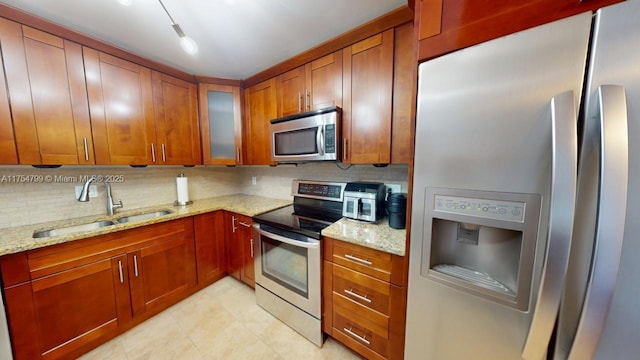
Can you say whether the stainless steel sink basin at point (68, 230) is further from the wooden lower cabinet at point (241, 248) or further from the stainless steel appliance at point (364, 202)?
the stainless steel appliance at point (364, 202)

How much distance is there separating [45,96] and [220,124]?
115cm

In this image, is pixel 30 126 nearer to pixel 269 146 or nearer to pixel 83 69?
pixel 83 69

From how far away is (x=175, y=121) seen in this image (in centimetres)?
197

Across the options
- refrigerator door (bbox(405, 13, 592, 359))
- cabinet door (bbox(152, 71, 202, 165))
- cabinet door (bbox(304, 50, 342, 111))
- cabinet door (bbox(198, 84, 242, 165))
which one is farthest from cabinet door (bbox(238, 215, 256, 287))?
refrigerator door (bbox(405, 13, 592, 359))

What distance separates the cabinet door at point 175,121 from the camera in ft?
6.09

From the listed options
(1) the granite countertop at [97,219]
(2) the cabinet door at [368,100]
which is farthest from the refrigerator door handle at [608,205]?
(1) the granite countertop at [97,219]

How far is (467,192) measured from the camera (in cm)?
73

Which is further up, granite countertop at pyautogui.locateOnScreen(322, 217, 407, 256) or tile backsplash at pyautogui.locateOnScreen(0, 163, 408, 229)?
tile backsplash at pyautogui.locateOnScreen(0, 163, 408, 229)

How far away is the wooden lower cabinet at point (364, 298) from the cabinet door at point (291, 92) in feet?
3.91

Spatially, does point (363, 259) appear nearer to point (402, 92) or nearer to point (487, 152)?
point (487, 152)

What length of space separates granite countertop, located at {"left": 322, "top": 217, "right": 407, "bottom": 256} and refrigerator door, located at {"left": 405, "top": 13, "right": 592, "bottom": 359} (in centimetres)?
22

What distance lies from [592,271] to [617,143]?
351 millimetres

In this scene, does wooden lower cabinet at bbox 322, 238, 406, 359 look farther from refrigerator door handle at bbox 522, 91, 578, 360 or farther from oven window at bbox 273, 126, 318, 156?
oven window at bbox 273, 126, 318, 156

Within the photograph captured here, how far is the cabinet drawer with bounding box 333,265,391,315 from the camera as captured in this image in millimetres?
1161
